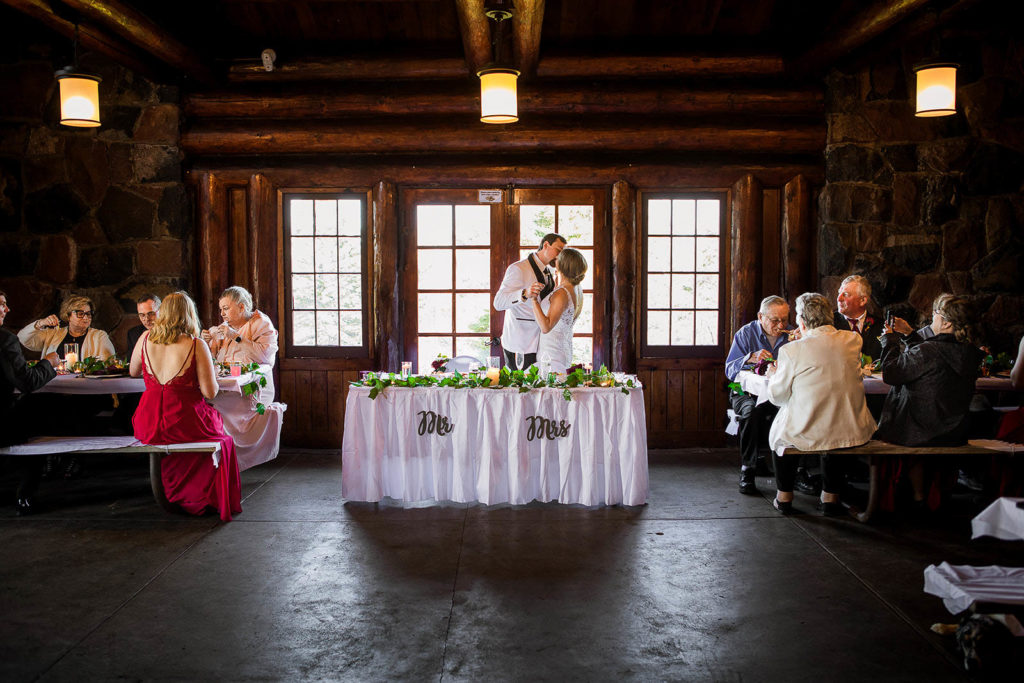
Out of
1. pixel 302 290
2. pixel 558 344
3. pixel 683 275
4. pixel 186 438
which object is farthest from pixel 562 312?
pixel 302 290

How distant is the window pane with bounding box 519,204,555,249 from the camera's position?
23.4 ft

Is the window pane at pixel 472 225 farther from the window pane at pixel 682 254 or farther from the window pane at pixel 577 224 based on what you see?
the window pane at pixel 682 254

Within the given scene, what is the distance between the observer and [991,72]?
6.66m

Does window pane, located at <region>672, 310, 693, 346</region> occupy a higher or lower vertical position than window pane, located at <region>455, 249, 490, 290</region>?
lower

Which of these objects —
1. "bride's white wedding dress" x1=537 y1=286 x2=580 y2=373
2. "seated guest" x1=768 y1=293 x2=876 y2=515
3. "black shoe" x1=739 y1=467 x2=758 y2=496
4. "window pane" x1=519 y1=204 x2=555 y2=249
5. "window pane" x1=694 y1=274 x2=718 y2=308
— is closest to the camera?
"seated guest" x1=768 y1=293 x2=876 y2=515

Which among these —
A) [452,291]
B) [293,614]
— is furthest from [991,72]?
[293,614]

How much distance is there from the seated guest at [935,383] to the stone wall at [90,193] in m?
5.89

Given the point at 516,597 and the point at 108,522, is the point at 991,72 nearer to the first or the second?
the point at 516,597

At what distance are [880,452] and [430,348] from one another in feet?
13.2

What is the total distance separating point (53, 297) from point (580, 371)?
4975mm

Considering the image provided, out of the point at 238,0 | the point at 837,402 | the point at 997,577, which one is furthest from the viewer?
the point at 238,0

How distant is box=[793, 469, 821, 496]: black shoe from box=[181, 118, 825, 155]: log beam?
9.99ft

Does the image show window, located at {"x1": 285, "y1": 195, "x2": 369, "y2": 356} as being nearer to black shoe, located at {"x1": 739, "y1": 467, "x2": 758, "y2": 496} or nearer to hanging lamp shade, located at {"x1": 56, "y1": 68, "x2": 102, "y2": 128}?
hanging lamp shade, located at {"x1": 56, "y1": 68, "x2": 102, "y2": 128}

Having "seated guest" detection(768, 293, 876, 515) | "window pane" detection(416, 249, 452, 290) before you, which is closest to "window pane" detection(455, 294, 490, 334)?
"window pane" detection(416, 249, 452, 290)
